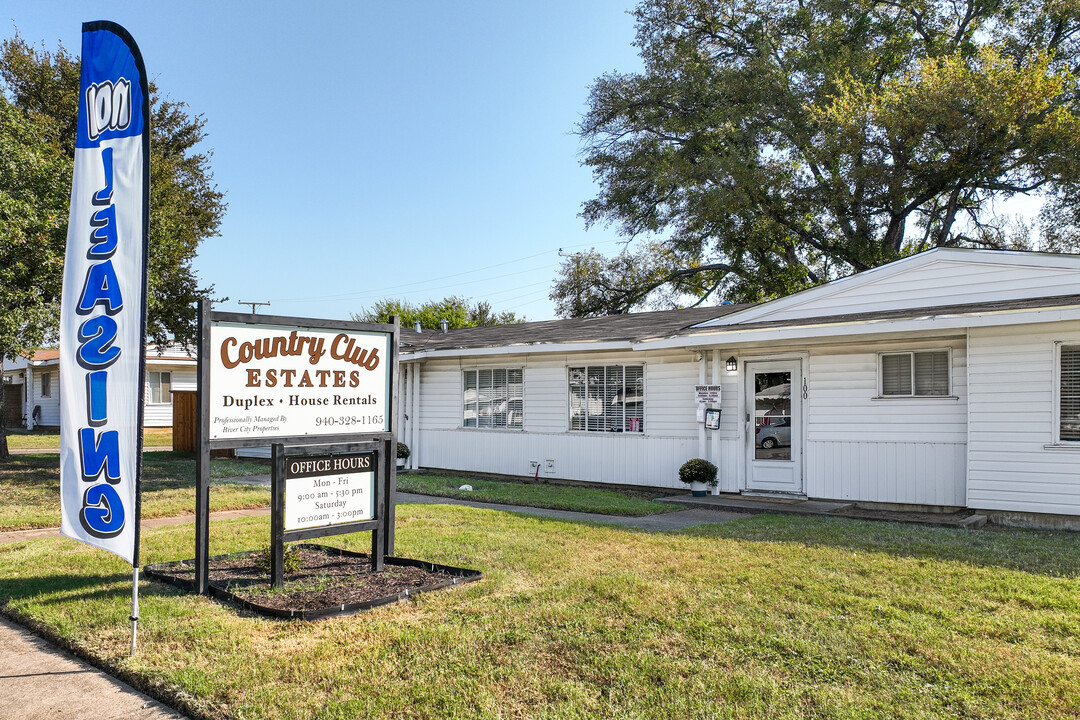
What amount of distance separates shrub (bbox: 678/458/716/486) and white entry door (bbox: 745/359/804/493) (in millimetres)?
578

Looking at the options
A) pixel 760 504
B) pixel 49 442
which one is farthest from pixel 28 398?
pixel 760 504

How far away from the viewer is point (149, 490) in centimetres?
1333

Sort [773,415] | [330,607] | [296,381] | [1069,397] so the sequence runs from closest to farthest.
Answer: [330,607] < [296,381] < [1069,397] < [773,415]

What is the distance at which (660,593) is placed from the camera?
19.6 feet

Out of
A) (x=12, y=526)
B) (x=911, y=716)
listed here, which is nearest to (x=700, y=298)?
(x=12, y=526)

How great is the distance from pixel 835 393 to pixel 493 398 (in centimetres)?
707

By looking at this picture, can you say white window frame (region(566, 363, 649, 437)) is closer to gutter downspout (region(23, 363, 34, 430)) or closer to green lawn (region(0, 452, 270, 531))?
green lawn (region(0, 452, 270, 531))

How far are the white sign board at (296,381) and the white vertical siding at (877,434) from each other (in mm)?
7325

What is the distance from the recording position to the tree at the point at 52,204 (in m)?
14.1

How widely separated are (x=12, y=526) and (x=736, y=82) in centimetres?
2340

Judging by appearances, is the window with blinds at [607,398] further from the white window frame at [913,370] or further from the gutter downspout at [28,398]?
the gutter downspout at [28,398]

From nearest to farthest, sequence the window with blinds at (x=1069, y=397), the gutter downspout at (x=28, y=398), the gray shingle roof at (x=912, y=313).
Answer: the window with blinds at (x=1069, y=397), the gray shingle roof at (x=912, y=313), the gutter downspout at (x=28, y=398)

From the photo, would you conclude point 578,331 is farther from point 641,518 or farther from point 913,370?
point 913,370

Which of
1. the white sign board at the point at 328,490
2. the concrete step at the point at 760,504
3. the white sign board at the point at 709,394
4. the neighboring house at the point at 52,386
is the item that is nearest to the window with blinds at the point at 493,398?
the white sign board at the point at 709,394
